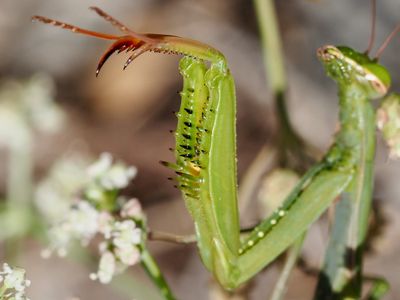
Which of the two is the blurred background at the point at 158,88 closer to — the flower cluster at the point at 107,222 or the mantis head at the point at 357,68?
the flower cluster at the point at 107,222

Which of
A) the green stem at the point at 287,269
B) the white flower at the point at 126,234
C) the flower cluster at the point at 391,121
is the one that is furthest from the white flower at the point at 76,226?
the flower cluster at the point at 391,121

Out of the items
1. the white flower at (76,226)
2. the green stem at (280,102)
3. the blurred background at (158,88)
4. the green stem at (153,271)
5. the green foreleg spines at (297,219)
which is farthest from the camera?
the blurred background at (158,88)

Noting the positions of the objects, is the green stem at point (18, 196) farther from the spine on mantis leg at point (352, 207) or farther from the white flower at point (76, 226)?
the spine on mantis leg at point (352, 207)

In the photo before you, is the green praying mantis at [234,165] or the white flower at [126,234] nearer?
the green praying mantis at [234,165]

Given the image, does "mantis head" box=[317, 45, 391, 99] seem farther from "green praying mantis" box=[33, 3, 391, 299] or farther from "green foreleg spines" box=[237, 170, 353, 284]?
"green foreleg spines" box=[237, 170, 353, 284]

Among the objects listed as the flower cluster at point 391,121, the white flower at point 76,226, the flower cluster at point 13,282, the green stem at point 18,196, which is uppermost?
the flower cluster at point 391,121

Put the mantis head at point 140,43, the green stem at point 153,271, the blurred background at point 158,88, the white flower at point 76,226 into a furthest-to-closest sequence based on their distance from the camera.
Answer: the blurred background at point 158,88 < the white flower at point 76,226 < the green stem at point 153,271 < the mantis head at point 140,43

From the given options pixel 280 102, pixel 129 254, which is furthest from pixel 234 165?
pixel 280 102

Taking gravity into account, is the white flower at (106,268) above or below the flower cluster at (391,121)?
below
